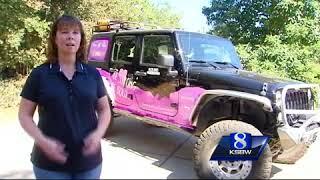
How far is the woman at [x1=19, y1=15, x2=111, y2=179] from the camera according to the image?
6.80 ft

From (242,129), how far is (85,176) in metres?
2.28

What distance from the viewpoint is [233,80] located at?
14.8ft

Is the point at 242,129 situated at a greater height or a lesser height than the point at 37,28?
lesser

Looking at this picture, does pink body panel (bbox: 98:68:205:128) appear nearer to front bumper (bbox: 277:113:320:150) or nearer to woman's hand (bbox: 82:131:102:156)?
front bumper (bbox: 277:113:320:150)

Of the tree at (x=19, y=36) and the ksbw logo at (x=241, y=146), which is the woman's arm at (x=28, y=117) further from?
the tree at (x=19, y=36)

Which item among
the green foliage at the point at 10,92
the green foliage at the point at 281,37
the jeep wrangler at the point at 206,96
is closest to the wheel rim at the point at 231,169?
the jeep wrangler at the point at 206,96

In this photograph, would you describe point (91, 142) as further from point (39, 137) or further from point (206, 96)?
point (206, 96)

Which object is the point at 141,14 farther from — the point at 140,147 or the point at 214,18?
the point at 140,147

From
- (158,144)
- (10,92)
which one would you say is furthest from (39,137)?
(10,92)

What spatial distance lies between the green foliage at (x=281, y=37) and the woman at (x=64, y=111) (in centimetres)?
731

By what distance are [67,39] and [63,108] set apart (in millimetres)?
373

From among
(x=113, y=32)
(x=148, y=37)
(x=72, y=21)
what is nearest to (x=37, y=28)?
(x=113, y=32)

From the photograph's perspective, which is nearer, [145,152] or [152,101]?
[152,101]

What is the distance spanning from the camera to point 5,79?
11469 mm
